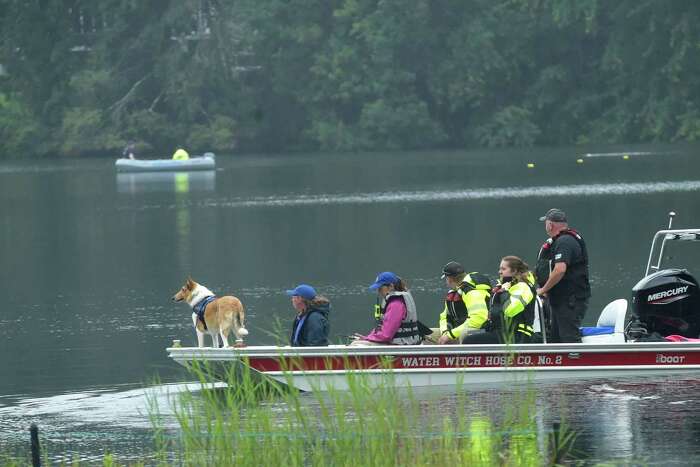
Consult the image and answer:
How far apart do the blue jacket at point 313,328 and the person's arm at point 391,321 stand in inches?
16.5

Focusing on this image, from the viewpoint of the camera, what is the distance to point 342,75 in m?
83.6

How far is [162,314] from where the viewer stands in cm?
2403

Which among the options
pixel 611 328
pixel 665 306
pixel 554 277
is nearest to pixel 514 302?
pixel 554 277

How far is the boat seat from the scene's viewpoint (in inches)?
Answer: 622

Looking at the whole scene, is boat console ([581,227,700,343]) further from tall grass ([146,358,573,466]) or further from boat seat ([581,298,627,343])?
tall grass ([146,358,573,466])

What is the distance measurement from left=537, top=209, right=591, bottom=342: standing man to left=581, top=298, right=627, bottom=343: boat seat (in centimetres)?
36

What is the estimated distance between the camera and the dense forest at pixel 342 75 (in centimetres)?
7875

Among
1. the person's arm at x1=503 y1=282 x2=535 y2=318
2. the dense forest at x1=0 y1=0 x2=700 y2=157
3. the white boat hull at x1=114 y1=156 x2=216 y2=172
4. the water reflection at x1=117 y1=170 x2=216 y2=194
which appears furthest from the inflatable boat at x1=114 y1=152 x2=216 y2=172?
the person's arm at x1=503 y1=282 x2=535 y2=318

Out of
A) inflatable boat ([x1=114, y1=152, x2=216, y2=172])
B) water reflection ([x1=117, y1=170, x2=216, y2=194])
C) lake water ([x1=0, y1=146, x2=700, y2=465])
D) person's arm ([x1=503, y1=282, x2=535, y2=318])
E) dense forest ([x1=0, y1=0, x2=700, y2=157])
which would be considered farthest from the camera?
dense forest ([x1=0, y1=0, x2=700, y2=157])

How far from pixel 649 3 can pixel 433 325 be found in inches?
2278

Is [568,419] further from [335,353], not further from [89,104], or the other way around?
[89,104]

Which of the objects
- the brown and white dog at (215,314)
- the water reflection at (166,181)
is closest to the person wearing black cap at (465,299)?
the brown and white dog at (215,314)

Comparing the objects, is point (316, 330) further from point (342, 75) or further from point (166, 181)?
point (342, 75)

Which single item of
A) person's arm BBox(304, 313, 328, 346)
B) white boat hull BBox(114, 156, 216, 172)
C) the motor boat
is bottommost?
white boat hull BBox(114, 156, 216, 172)
